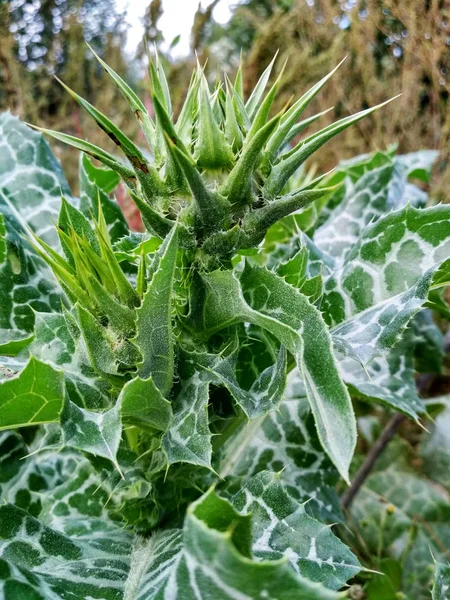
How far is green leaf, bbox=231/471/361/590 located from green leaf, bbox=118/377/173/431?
138 mm

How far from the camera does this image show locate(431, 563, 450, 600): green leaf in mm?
681

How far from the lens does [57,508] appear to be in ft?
2.82

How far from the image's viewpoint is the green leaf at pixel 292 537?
2.04 feet

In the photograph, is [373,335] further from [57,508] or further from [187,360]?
[57,508]

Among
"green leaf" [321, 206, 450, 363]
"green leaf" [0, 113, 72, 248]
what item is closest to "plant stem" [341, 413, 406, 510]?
"green leaf" [321, 206, 450, 363]

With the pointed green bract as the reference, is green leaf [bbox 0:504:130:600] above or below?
below

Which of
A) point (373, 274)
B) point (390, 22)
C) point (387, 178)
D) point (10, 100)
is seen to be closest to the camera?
point (373, 274)

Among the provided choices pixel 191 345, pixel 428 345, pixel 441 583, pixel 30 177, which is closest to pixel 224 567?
pixel 191 345

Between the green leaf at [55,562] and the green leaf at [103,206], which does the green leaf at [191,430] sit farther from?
the green leaf at [103,206]

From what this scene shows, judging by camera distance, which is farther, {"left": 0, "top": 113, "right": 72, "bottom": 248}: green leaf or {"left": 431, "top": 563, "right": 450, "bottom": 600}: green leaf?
{"left": 0, "top": 113, "right": 72, "bottom": 248}: green leaf

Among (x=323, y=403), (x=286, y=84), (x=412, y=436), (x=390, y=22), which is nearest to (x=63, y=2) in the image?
(x=286, y=84)

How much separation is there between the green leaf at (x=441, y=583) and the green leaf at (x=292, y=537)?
0.11 meters

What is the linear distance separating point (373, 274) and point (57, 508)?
57 cm

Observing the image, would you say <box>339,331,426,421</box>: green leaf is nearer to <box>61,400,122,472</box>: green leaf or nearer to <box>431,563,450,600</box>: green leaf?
<box>431,563,450,600</box>: green leaf
